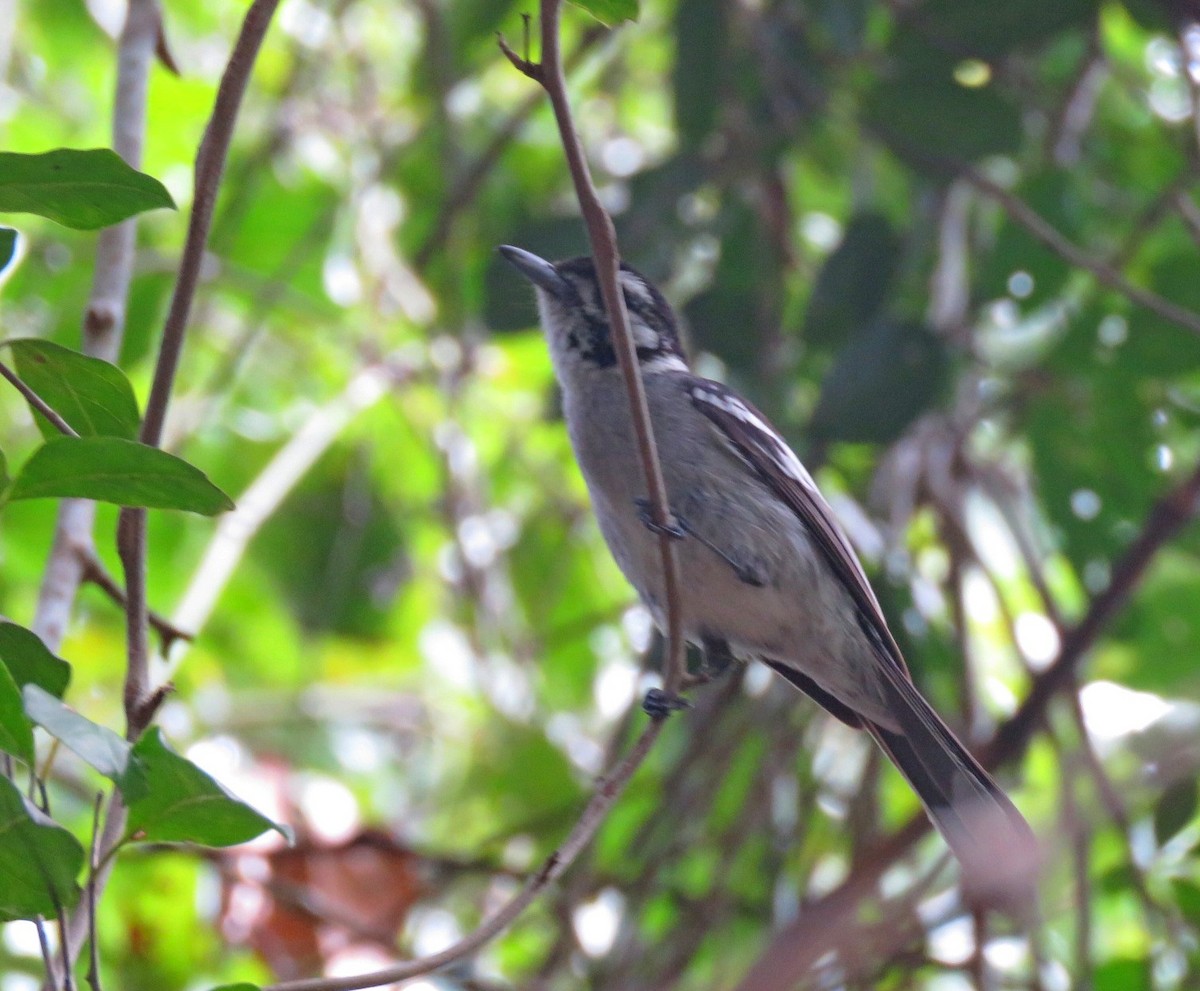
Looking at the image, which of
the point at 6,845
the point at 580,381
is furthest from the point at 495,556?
the point at 6,845

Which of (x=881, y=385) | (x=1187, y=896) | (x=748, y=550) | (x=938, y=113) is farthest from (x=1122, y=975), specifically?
(x=938, y=113)

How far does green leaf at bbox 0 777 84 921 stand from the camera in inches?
60.0

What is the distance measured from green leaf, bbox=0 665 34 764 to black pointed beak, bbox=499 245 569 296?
207 cm

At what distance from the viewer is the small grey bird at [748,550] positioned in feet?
10.9

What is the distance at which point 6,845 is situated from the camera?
5.09ft

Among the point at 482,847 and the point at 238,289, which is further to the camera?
the point at 238,289

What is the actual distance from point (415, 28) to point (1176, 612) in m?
3.72

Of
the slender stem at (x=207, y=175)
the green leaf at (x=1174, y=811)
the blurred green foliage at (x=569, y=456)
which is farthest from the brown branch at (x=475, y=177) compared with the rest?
the green leaf at (x=1174, y=811)

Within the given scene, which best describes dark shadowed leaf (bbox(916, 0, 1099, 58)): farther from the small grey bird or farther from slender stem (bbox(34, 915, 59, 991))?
slender stem (bbox(34, 915, 59, 991))

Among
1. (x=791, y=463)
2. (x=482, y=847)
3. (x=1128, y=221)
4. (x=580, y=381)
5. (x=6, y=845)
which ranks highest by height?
(x=1128, y=221)

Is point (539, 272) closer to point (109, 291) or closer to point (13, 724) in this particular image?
point (109, 291)

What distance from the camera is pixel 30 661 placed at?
1666 mm

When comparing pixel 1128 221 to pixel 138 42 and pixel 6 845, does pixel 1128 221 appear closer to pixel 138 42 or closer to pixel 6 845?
pixel 138 42

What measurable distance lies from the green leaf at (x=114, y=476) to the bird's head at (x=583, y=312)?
182 cm
